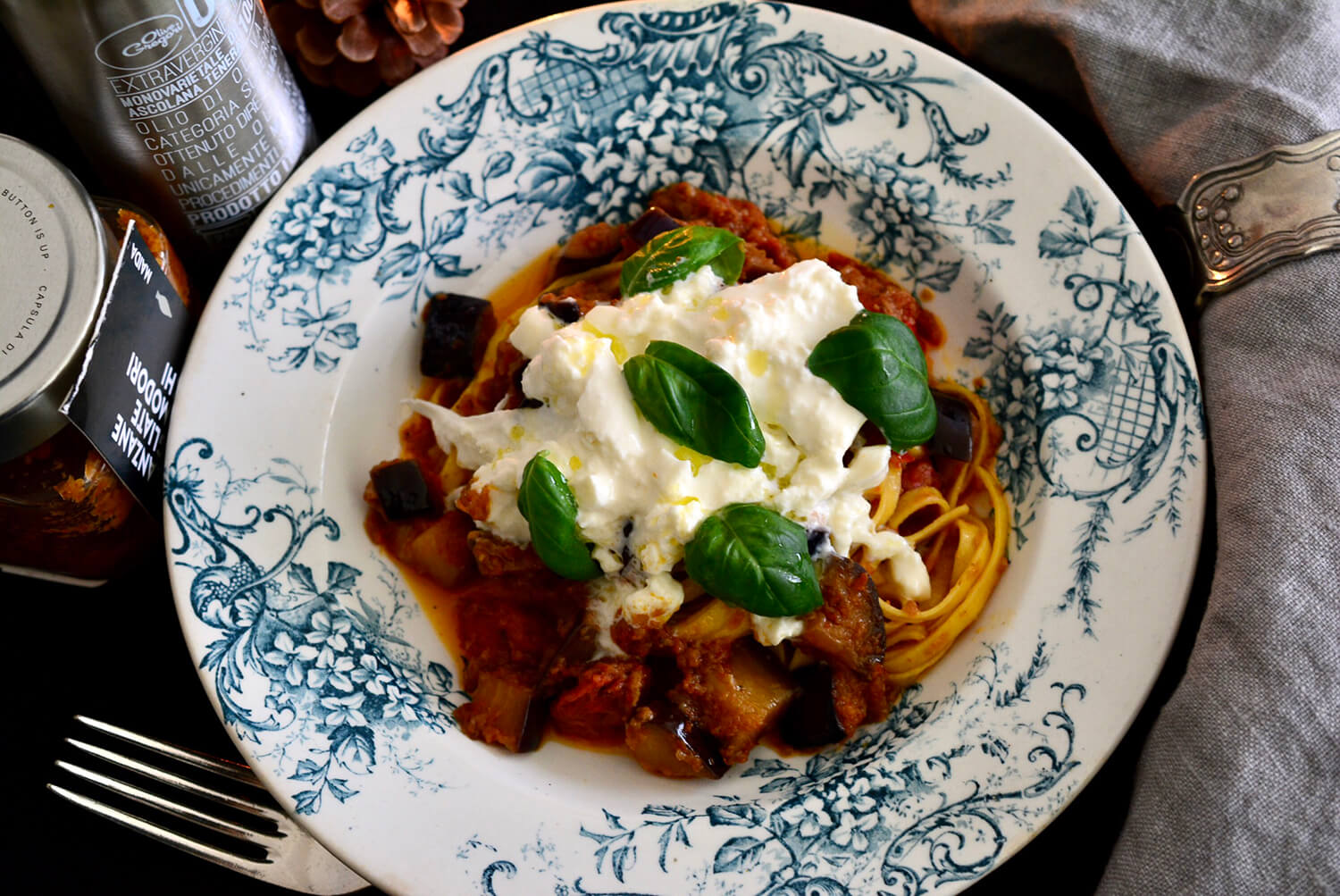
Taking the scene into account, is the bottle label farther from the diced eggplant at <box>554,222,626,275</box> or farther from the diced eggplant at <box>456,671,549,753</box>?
the diced eggplant at <box>456,671,549,753</box>

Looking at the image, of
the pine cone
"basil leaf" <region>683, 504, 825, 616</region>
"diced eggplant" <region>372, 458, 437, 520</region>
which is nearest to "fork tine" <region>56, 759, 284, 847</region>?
"diced eggplant" <region>372, 458, 437, 520</region>

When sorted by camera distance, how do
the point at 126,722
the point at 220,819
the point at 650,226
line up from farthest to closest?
the point at 650,226
the point at 126,722
the point at 220,819

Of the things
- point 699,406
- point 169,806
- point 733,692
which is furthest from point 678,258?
point 169,806

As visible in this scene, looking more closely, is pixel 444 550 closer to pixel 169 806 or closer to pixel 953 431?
pixel 169 806

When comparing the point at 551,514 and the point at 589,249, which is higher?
the point at 589,249

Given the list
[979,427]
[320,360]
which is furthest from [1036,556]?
[320,360]

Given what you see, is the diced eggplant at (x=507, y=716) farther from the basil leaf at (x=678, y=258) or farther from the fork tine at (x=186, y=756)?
the basil leaf at (x=678, y=258)

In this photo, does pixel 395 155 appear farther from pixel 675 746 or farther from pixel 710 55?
pixel 675 746

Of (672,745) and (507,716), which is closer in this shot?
(672,745)

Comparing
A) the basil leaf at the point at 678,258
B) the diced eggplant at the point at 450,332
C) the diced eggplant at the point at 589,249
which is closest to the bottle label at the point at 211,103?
Answer: the diced eggplant at the point at 450,332
